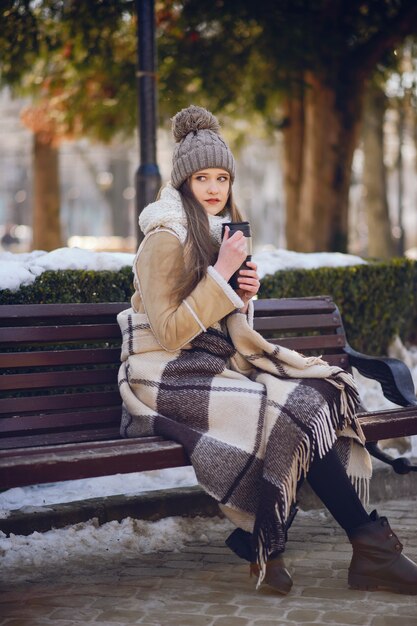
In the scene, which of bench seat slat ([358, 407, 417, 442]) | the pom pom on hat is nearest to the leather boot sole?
bench seat slat ([358, 407, 417, 442])

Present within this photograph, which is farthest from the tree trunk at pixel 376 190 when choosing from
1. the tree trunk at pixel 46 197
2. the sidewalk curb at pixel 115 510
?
the sidewalk curb at pixel 115 510

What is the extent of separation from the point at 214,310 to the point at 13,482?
1032 millimetres

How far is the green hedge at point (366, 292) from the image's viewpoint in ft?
21.2

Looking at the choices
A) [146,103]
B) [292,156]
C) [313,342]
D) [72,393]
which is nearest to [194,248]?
[72,393]

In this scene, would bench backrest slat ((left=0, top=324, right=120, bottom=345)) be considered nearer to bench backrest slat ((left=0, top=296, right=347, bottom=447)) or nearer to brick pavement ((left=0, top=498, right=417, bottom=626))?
bench backrest slat ((left=0, top=296, right=347, bottom=447))

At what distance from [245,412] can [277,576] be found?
642 mm

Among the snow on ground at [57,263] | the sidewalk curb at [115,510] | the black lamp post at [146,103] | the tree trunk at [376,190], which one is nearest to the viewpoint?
the sidewalk curb at [115,510]

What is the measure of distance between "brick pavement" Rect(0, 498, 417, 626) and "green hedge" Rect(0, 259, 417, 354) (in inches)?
56.5

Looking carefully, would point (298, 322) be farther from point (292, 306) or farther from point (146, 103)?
point (146, 103)

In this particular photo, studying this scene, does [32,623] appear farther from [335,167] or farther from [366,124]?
[366,124]

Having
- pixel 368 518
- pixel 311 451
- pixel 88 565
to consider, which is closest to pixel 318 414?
pixel 311 451

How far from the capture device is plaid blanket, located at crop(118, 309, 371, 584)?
3.91m

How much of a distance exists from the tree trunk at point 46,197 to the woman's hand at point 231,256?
14024 millimetres

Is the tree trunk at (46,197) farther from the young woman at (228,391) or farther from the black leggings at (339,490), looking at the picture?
the black leggings at (339,490)
